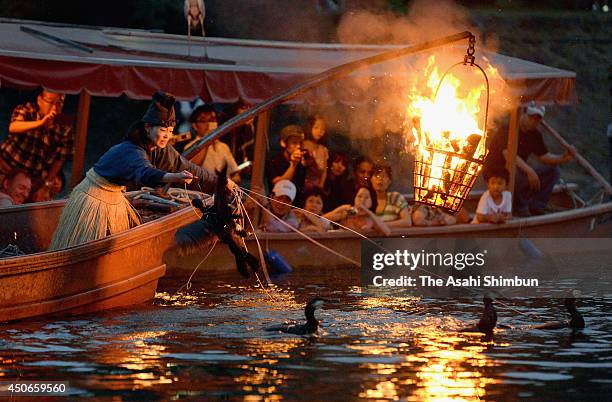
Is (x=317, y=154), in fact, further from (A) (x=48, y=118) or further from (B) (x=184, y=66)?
(A) (x=48, y=118)

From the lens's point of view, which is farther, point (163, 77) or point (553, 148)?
point (553, 148)

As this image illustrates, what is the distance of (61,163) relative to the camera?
810 inches

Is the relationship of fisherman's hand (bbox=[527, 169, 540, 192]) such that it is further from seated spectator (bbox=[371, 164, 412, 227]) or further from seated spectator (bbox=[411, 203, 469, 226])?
seated spectator (bbox=[371, 164, 412, 227])

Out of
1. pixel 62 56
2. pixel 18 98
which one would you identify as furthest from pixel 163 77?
pixel 18 98

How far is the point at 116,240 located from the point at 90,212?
0.37 m

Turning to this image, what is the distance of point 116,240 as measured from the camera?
15.1 metres

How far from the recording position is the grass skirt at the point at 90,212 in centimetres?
1528

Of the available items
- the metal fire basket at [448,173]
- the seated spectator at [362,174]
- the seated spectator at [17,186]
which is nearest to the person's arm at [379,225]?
the seated spectator at [362,174]

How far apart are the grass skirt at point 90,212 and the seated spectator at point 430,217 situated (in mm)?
6174

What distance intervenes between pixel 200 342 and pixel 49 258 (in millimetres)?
1639

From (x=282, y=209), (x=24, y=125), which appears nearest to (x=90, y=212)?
(x=24, y=125)

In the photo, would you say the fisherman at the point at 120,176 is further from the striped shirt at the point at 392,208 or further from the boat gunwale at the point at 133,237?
the striped shirt at the point at 392,208

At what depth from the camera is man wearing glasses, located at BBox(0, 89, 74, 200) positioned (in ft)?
64.5

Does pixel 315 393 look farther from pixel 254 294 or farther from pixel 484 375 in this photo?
pixel 254 294
